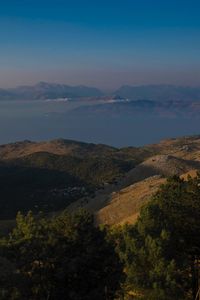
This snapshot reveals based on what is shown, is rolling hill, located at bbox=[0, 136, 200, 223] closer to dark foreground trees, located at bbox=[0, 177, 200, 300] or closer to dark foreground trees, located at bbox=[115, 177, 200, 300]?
dark foreground trees, located at bbox=[115, 177, 200, 300]

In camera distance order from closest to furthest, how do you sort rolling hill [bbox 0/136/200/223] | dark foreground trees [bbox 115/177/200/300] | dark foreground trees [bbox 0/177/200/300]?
dark foreground trees [bbox 0/177/200/300] → dark foreground trees [bbox 115/177/200/300] → rolling hill [bbox 0/136/200/223]

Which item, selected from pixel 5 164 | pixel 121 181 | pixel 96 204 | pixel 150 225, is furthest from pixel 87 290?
pixel 5 164

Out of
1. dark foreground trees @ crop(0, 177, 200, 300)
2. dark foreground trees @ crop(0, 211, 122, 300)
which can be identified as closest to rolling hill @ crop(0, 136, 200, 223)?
dark foreground trees @ crop(0, 177, 200, 300)

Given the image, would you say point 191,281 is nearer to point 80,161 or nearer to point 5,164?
point 80,161

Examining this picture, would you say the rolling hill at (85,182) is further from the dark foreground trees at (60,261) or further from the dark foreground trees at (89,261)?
the dark foreground trees at (60,261)

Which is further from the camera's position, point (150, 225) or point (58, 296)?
point (150, 225)

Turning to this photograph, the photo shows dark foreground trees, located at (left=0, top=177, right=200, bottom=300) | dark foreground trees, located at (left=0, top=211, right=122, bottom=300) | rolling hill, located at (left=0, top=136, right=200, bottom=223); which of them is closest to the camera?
dark foreground trees, located at (left=0, top=211, right=122, bottom=300)
